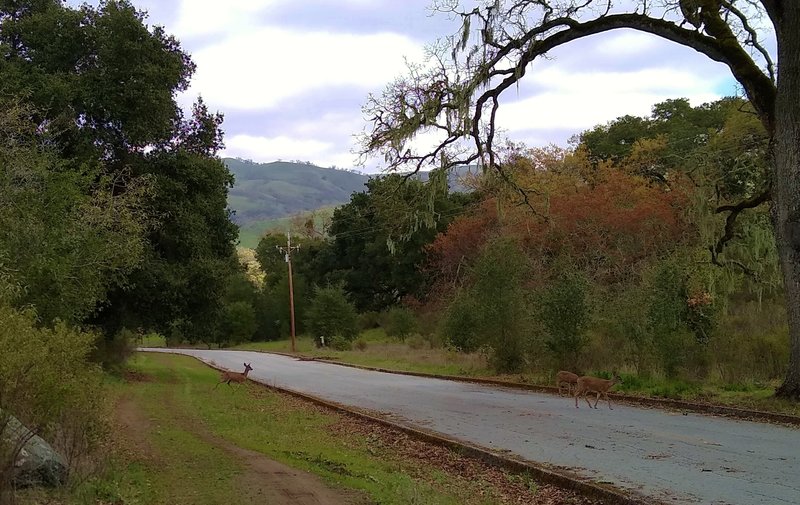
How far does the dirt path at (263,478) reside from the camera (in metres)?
6.75

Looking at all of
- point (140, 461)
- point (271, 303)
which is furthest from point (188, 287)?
point (271, 303)

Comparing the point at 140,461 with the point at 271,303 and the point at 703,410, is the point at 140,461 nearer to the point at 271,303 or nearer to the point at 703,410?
the point at 703,410

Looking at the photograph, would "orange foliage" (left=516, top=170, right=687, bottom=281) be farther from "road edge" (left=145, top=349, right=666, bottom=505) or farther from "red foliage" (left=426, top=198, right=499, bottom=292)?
"road edge" (left=145, top=349, right=666, bottom=505)

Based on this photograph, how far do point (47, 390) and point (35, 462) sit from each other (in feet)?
2.18

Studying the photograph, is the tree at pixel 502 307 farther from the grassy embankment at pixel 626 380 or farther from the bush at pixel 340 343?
the bush at pixel 340 343

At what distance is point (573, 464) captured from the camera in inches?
356

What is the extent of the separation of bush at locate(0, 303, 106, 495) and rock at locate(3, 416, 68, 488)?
0.36 ft

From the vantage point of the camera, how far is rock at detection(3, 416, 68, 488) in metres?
5.87

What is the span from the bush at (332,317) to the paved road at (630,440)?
32.1 m

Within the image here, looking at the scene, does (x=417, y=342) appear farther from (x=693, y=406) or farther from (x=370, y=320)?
(x=693, y=406)

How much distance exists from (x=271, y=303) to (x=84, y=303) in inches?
2739

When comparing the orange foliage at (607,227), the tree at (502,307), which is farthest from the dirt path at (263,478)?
the orange foliage at (607,227)

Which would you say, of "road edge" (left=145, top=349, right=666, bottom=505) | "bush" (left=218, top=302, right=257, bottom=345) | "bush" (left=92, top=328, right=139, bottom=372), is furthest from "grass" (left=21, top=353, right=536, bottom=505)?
"bush" (left=218, top=302, right=257, bottom=345)

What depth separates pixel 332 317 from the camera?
51094mm
